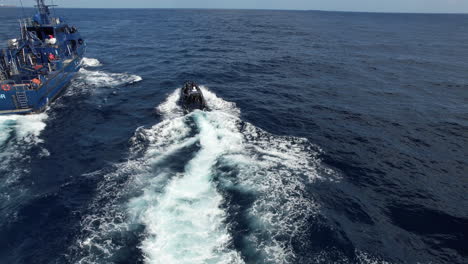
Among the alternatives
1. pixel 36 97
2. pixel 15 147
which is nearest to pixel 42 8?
pixel 36 97

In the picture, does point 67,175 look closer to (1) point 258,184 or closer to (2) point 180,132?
(2) point 180,132

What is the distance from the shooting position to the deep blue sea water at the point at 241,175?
1833cm

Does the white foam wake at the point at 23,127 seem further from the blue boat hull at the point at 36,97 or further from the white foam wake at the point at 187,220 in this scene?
the white foam wake at the point at 187,220

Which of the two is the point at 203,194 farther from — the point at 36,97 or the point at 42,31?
the point at 42,31

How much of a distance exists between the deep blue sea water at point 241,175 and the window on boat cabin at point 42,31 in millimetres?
10756

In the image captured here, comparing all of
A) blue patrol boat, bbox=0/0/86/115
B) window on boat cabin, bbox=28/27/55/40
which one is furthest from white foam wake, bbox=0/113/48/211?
window on boat cabin, bbox=28/27/55/40

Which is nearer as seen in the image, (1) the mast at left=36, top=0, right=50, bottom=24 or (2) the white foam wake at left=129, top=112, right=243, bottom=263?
(2) the white foam wake at left=129, top=112, right=243, bottom=263

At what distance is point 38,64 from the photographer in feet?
154

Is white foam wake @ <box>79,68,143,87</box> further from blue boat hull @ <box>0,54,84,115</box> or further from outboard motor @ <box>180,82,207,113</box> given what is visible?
outboard motor @ <box>180,82,207,113</box>

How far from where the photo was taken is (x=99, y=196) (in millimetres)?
22172

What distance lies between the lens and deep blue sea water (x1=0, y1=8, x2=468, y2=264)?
18328 mm

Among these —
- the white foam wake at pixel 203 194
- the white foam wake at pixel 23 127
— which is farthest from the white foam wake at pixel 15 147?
the white foam wake at pixel 203 194

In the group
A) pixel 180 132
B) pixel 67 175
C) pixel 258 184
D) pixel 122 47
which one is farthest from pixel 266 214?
pixel 122 47

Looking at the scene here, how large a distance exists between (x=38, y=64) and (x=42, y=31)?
8.12 metres
